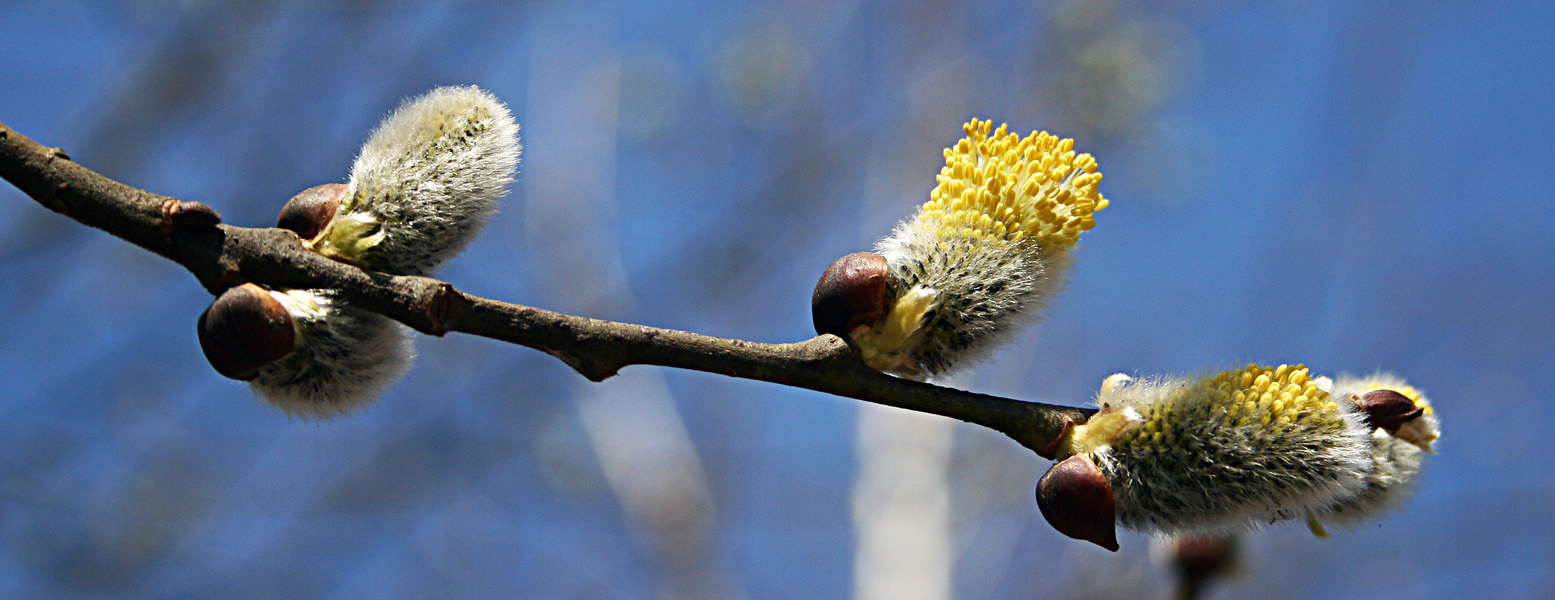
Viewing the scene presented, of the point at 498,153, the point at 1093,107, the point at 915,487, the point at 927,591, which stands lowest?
the point at 498,153

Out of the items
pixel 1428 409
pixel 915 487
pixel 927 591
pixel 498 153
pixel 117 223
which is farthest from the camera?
pixel 915 487

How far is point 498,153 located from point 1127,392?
95cm

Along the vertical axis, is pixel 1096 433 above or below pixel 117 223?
below

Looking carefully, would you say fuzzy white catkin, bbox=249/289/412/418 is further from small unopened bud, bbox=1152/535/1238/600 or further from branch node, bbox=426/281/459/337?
small unopened bud, bbox=1152/535/1238/600

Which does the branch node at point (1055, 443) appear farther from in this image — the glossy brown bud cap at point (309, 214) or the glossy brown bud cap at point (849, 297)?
the glossy brown bud cap at point (309, 214)

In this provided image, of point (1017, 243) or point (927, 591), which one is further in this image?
point (927, 591)

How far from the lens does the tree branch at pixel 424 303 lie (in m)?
1.19

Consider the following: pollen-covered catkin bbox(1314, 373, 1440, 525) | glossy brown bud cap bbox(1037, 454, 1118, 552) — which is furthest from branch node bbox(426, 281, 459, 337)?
pollen-covered catkin bbox(1314, 373, 1440, 525)

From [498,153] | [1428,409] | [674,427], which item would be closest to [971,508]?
[674,427]

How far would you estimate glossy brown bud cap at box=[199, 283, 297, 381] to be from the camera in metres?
1.22

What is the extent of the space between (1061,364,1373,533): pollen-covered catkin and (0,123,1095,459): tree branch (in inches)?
7.0

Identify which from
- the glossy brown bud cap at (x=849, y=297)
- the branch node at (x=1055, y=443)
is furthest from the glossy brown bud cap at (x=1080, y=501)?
the glossy brown bud cap at (x=849, y=297)

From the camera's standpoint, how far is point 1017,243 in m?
1.45

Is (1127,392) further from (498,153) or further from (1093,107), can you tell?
(1093,107)
